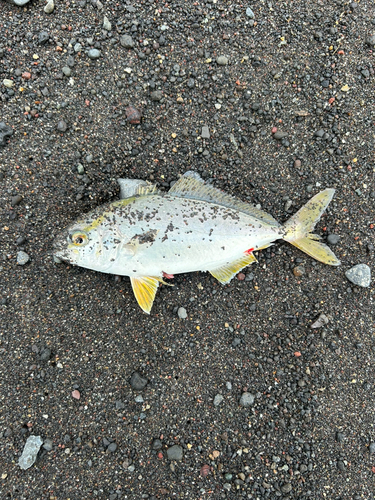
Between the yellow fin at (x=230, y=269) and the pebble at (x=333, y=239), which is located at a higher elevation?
the pebble at (x=333, y=239)

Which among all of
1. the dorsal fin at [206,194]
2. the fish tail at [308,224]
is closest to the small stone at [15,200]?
the dorsal fin at [206,194]

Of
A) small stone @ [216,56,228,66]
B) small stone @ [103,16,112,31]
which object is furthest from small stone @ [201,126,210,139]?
small stone @ [103,16,112,31]

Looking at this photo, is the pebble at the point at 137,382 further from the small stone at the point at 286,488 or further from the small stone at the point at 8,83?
the small stone at the point at 8,83

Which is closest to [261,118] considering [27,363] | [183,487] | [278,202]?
[278,202]

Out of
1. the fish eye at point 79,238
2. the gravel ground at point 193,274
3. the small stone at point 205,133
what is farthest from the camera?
the small stone at point 205,133

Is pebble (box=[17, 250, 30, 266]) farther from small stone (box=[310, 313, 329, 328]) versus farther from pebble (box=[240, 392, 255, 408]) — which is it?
small stone (box=[310, 313, 329, 328])
